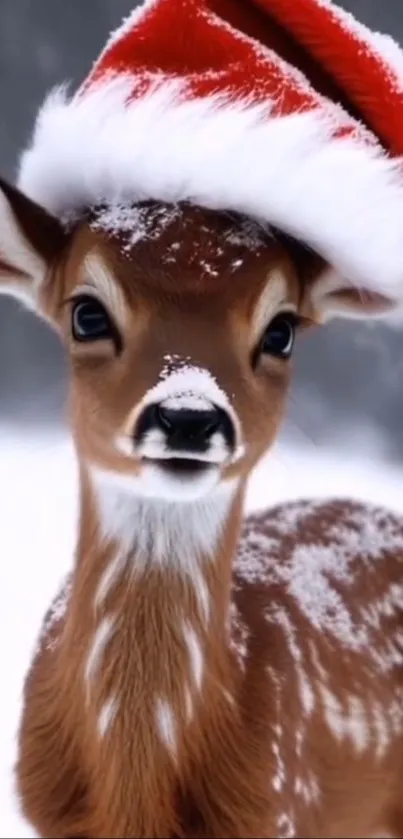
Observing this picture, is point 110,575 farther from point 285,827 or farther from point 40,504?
point 40,504

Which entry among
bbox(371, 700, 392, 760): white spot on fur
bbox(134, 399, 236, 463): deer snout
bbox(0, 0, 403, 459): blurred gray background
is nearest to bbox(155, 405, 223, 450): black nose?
bbox(134, 399, 236, 463): deer snout

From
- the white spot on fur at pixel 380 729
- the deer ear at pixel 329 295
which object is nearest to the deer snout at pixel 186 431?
the deer ear at pixel 329 295

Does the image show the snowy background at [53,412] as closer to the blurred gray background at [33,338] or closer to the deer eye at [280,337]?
the blurred gray background at [33,338]

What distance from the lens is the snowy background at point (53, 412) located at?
695 millimetres

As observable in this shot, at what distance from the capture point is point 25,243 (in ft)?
1.61

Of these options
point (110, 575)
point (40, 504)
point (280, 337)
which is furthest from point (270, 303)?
point (40, 504)

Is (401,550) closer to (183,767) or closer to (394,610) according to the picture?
(394,610)

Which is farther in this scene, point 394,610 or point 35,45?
point 35,45

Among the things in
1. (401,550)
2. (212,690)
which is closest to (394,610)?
(401,550)

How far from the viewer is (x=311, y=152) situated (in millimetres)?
451

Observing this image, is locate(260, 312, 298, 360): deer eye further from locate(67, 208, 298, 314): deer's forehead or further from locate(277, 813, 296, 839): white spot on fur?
locate(277, 813, 296, 839): white spot on fur

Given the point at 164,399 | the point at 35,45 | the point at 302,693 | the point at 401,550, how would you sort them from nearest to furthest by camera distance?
the point at 164,399 < the point at 302,693 < the point at 401,550 < the point at 35,45

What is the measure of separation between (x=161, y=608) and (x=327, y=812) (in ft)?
0.45

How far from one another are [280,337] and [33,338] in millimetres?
431
